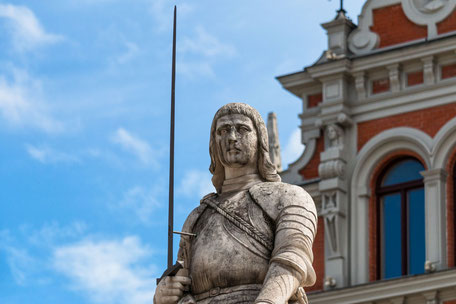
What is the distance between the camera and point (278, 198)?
36.0ft

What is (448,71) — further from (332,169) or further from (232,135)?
(232,135)

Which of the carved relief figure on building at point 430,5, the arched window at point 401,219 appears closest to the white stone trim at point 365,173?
the arched window at point 401,219

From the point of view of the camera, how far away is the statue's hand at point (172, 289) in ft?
35.7

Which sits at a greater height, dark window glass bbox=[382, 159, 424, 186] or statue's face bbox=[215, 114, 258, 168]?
dark window glass bbox=[382, 159, 424, 186]

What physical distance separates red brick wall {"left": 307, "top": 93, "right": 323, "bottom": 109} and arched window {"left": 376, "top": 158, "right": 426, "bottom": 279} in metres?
2.23

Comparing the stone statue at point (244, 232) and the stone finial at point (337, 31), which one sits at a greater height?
the stone finial at point (337, 31)

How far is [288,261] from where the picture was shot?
10.6 m

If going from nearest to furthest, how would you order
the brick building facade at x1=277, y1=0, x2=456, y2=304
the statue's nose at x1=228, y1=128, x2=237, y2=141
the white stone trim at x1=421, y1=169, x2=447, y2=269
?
the statue's nose at x1=228, y1=128, x2=237, y2=141 < the white stone trim at x1=421, y1=169, x2=447, y2=269 < the brick building facade at x1=277, y1=0, x2=456, y2=304

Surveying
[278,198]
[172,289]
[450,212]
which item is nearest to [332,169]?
[450,212]

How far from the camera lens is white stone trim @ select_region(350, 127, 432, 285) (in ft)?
106

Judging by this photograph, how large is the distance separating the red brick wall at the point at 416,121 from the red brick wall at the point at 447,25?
136 cm

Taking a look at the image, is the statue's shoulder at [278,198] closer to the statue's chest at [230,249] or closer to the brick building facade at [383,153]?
the statue's chest at [230,249]

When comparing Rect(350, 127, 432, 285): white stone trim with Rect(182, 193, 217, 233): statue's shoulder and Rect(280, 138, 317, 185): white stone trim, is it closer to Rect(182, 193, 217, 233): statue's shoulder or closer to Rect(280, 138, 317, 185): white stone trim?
Rect(280, 138, 317, 185): white stone trim

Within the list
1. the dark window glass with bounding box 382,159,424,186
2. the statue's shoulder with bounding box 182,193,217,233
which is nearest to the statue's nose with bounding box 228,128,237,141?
the statue's shoulder with bounding box 182,193,217,233
